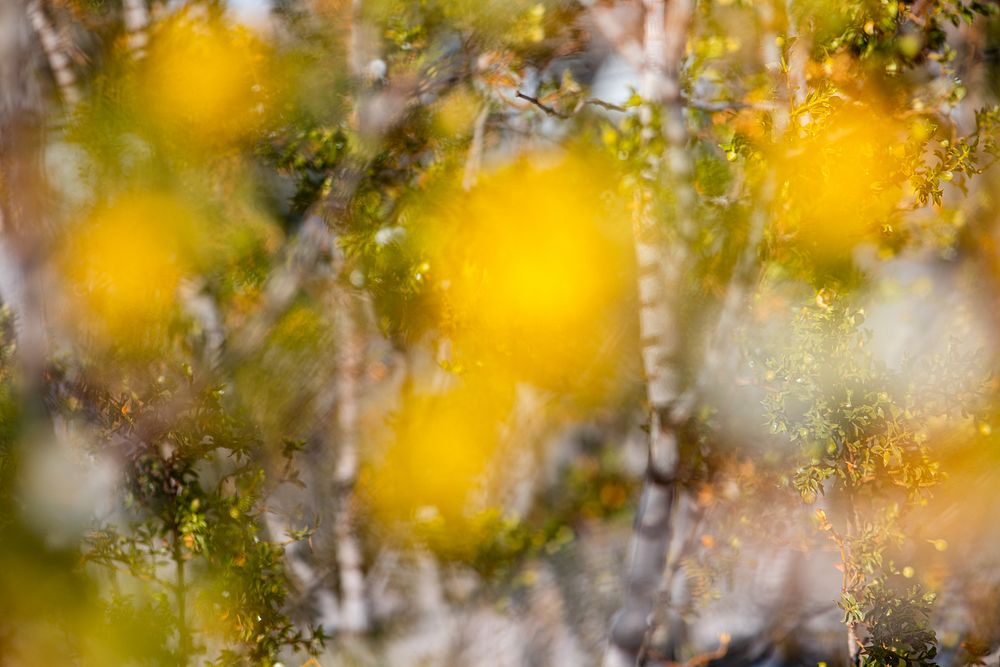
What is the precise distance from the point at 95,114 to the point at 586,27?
1658 millimetres

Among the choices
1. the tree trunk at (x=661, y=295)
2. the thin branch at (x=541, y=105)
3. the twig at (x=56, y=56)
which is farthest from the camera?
the twig at (x=56, y=56)

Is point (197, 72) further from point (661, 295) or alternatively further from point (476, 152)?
point (661, 295)

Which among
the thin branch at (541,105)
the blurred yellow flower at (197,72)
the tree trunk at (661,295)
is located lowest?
the tree trunk at (661,295)

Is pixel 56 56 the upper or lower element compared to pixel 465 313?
upper

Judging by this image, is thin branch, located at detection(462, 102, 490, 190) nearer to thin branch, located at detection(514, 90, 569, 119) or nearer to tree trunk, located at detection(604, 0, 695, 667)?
thin branch, located at detection(514, 90, 569, 119)

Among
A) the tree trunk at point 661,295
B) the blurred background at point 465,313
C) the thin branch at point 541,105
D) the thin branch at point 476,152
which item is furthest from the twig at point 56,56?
the tree trunk at point 661,295

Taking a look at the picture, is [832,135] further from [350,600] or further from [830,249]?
[350,600]

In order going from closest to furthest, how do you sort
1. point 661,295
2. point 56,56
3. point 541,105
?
point 661,295 → point 541,105 → point 56,56

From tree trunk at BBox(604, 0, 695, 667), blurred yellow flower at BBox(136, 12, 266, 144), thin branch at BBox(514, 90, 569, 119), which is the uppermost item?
blurred yellow flower at BBox(136, 12, 266, 144)

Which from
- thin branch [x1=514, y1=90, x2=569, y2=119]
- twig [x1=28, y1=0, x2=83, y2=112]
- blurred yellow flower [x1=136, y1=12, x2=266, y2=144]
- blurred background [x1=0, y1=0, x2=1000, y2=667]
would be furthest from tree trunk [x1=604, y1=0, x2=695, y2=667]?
twig [x1=28, y1=0, x2=83, y2=112]

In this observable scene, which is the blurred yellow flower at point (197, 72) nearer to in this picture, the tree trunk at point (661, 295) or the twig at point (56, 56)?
the twig at point (56, 56)

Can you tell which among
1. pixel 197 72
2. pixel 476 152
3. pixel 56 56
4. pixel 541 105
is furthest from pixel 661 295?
pixel 56 56

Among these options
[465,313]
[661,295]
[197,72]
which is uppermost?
[197,72]

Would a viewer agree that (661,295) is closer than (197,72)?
Yes
